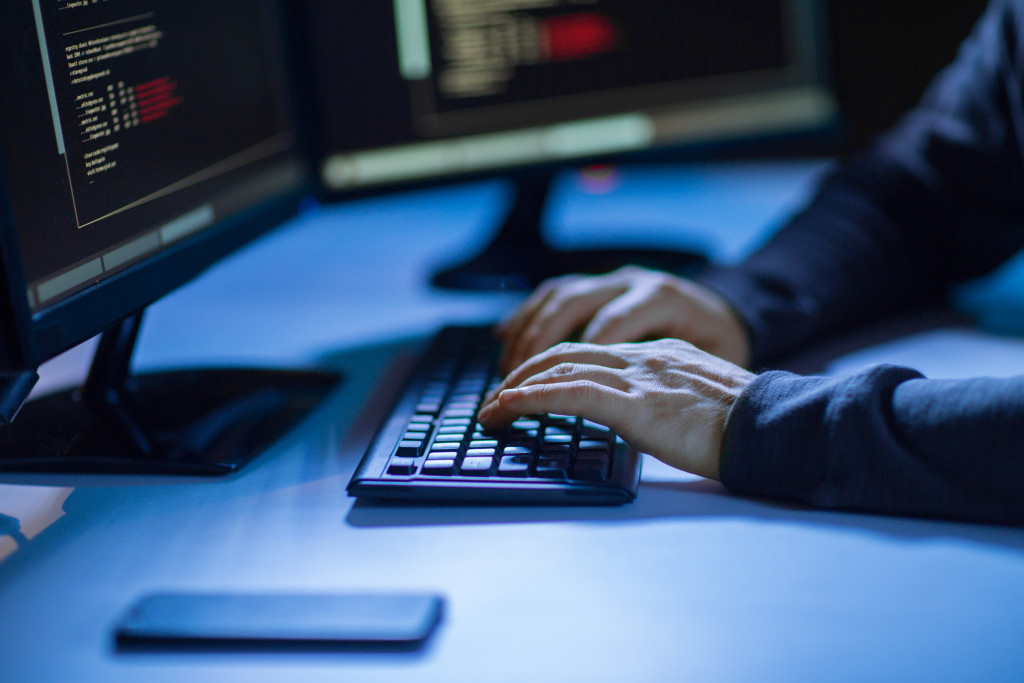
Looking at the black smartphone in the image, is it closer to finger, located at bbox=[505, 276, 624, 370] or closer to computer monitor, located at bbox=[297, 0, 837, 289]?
finger, located at bbox=[505, 276, 624, 370]

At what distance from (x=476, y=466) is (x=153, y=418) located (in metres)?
0.28

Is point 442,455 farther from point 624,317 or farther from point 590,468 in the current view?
point 624,317

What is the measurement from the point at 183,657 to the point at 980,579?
0.35 metres

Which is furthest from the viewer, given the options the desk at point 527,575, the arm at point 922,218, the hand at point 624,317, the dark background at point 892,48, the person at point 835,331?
the dark background at point 892,48

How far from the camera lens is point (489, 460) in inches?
19.9

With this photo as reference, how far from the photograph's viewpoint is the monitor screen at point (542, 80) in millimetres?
868

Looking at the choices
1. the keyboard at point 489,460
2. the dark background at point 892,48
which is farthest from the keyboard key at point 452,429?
the dark background at point 892,48

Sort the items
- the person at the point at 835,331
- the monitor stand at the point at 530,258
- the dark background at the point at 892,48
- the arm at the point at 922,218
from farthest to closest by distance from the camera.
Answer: the dark background at the point at 892,48 < the monitor stand at the point at 530,258 < the arm at the point at 922,218 < the person at the point at 835,331

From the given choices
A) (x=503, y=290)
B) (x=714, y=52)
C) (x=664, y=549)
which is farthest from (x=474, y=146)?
(x=664, y=549)

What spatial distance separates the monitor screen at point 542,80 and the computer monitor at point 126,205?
97 mm

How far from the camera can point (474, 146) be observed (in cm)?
92

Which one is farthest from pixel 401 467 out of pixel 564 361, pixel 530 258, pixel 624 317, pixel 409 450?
pixel 530 258

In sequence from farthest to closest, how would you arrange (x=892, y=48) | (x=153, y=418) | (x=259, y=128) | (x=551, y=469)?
(x=892, y=48)
(x=259, y=128)
(x=153, y=418)
(x=551, y=469)

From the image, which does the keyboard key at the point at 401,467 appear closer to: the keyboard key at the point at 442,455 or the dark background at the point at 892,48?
the keyboard key at the point at 442,455
